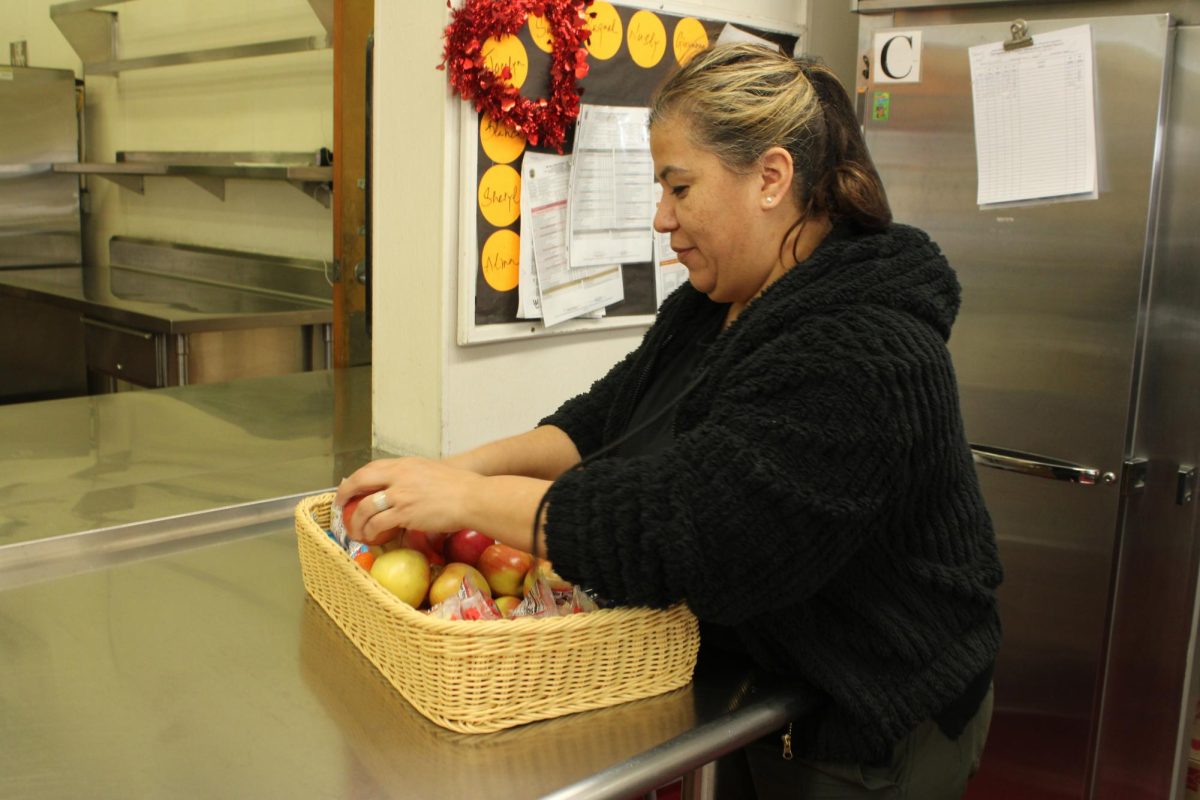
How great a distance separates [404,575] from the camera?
1.18m

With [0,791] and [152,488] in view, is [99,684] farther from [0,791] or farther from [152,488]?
[152,488]

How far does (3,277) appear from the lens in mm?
4508

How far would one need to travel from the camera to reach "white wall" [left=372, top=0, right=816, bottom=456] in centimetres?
192

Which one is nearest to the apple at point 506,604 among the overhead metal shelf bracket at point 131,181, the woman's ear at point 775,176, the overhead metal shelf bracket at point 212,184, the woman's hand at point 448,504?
the woman's hand at point 448,504

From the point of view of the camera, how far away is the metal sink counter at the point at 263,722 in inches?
39.3

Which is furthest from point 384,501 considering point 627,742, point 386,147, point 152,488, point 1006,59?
point 1006,59

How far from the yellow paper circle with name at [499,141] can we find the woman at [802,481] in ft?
2.49

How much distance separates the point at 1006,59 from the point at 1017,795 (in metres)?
1.40

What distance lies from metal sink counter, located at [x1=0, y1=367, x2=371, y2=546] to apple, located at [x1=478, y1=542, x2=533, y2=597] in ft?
2.22

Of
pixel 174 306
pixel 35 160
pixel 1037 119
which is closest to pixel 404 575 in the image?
pixel 1037 119

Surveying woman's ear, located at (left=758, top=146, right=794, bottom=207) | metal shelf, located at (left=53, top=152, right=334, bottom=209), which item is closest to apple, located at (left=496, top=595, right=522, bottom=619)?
woman's ear, located at (left=758, top=146, right=794, bottom=207)

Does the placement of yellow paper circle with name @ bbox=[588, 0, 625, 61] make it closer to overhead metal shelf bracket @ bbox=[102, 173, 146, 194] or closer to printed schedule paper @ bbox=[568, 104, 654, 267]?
printed schedule paper @ bbox=[568, 104, 654, 267]

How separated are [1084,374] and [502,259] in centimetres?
106

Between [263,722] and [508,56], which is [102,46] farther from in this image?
[263,722]
